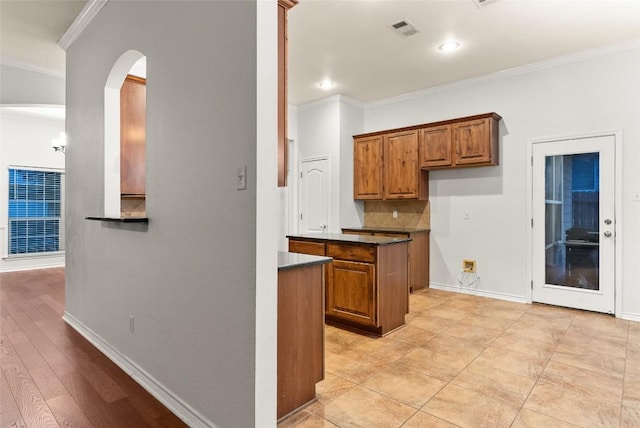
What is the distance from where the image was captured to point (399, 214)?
19.0 feet

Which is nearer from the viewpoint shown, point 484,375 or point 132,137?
point 484,375

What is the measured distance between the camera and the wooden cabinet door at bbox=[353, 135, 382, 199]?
5668 mm

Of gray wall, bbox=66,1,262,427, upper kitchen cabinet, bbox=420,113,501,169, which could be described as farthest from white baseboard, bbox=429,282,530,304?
gray wall, bbox=66,1,262,427

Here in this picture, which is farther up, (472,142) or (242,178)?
(472,142)

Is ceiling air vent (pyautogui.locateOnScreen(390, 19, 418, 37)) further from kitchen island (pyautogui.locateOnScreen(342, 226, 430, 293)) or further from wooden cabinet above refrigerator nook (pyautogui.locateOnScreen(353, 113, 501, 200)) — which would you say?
kitchen island (pyautogui.locateOnScreen(342, 226, 430, 293))

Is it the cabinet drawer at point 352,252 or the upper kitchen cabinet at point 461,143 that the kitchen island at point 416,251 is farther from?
the cabinet drawer at point 352,252

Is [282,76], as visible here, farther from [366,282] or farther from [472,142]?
[472,142]

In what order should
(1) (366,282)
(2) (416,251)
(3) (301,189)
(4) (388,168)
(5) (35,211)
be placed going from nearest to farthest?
Result: (1) (366,282) < (2) (416,251) < (4) (388,168) < (3) (301,189) < (5) (35,211)

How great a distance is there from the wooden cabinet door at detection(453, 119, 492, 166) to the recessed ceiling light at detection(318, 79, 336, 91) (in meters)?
1.79

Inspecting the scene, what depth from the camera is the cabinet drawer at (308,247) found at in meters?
3.73

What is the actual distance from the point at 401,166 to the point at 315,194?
1512 millimetres

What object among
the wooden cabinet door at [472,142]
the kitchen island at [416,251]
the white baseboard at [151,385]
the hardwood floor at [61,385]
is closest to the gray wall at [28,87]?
the hardwood floor at [61,385]

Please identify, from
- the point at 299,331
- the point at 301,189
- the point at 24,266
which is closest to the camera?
the point at 299,331

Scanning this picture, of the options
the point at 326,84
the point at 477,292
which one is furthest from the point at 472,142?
the point at 326,84
